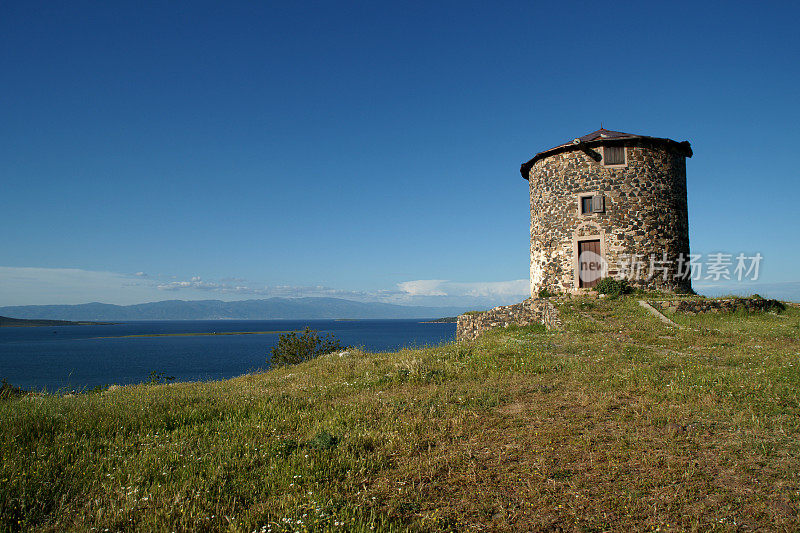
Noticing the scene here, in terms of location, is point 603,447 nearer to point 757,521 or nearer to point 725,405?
point 757,521

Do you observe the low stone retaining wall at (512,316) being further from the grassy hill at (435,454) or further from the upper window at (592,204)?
the grassy hill at (435,454)

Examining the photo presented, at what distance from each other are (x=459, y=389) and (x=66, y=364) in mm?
88035

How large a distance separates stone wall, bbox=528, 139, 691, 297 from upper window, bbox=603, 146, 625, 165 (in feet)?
1.01

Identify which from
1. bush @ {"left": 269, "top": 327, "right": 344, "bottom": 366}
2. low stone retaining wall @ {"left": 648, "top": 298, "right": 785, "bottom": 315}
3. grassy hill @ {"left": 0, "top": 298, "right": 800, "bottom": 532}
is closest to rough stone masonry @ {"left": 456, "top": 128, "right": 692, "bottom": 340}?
low stone retaining wall @ {"left": 648, "top": 298, "right": 785, "bottom": 315}

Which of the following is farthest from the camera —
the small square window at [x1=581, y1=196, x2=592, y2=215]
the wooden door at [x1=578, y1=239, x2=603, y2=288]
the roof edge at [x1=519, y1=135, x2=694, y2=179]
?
the small square window at [x1=581, y1=196, x2=592, y2=215]

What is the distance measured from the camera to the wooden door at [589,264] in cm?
2411

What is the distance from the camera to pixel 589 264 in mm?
24328

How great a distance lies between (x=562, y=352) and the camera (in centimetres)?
1316

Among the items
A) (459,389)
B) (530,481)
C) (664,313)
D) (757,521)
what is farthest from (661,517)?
(664,313)

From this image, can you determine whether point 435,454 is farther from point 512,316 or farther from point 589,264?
point 589,264

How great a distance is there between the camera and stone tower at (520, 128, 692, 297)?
2367 cm

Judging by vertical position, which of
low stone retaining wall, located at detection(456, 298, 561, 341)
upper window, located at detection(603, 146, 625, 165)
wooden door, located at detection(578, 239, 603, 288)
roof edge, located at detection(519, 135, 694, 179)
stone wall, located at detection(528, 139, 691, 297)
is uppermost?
roof edge, located at detection(519, 135, 694, 179)

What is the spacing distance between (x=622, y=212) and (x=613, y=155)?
10.8ft

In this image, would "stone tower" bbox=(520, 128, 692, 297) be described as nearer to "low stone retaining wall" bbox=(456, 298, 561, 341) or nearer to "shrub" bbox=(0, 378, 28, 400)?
"low stone retaining wall" bbox=(456, 298, 561, 341)
